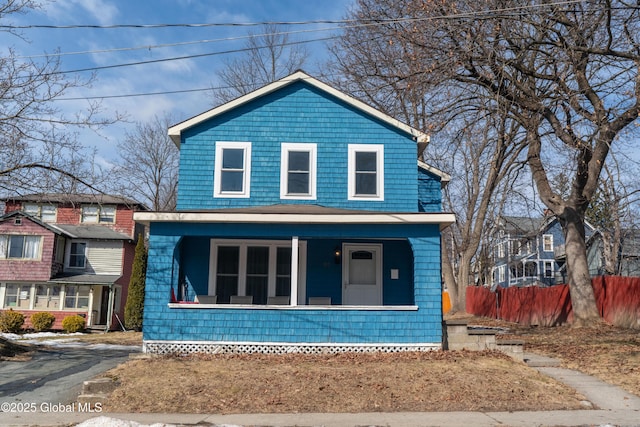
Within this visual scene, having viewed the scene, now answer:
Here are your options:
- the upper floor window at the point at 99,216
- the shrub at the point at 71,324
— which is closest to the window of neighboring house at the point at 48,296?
the shrub at the point at 71,324

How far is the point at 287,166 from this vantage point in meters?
15.2

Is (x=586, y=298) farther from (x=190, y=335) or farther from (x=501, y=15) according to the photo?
(x=190, y=335)

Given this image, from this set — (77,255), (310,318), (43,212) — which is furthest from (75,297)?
(310,318)

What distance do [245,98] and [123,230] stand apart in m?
21.3

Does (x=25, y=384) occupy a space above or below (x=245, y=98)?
below

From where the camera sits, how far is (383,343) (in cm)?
1273

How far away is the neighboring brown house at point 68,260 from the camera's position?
31.4 meters

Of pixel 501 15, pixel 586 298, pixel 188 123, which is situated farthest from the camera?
pixel 586 298

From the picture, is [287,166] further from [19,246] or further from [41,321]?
[19,246]

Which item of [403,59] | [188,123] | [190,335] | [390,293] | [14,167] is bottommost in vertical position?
[190,335]

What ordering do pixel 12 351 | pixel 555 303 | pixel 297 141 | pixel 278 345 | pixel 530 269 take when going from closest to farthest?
pixel 278 345 → pixel 12 351 → pixel 297 141 → pixel 555 303 → pixel 530 269

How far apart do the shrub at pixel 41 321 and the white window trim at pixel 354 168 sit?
21.6 m

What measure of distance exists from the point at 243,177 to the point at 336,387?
23.5 ft

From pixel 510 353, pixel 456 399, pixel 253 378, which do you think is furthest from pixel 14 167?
pixel 510 353
